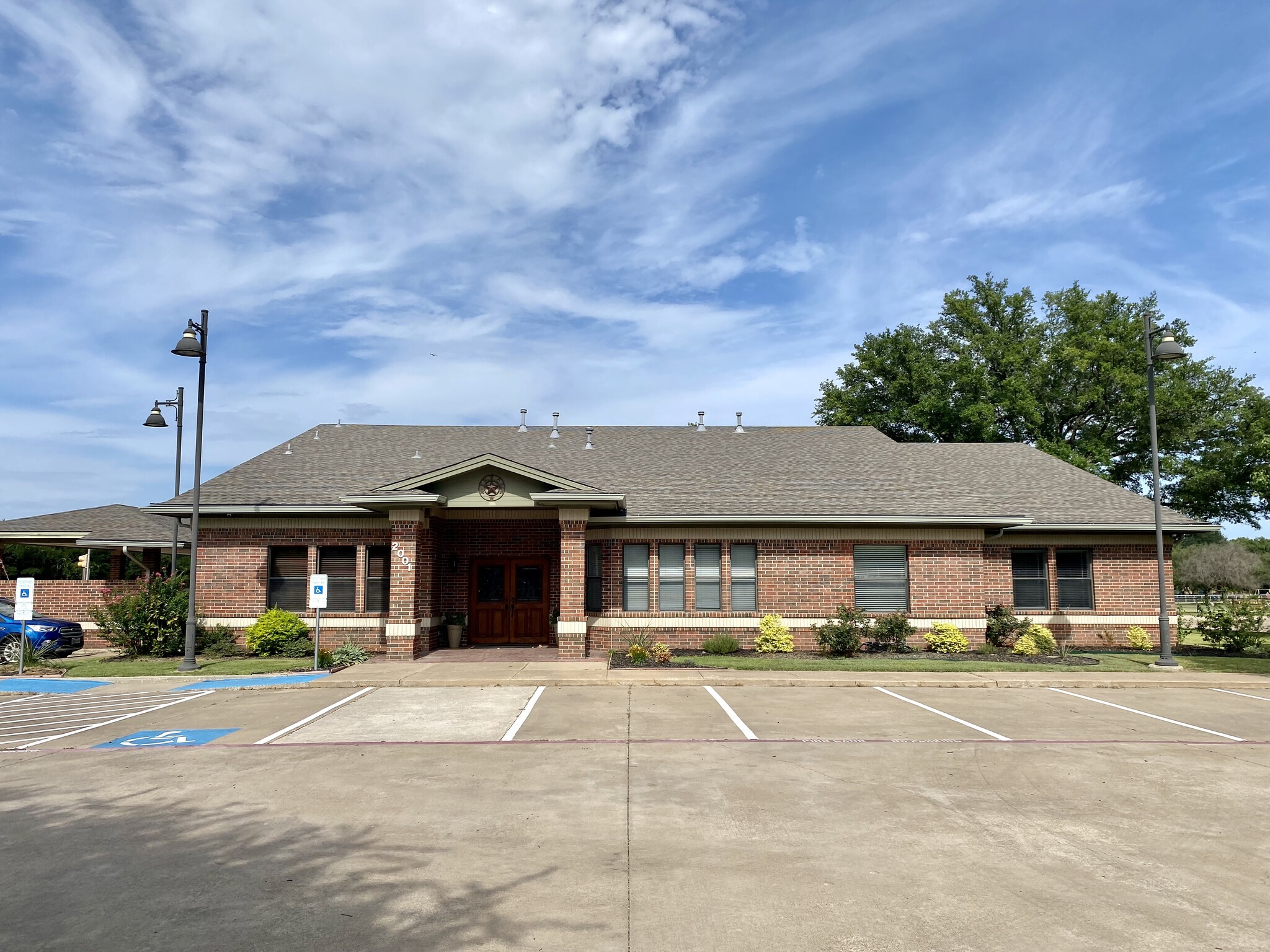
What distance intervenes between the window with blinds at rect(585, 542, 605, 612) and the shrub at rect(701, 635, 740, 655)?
2.74m

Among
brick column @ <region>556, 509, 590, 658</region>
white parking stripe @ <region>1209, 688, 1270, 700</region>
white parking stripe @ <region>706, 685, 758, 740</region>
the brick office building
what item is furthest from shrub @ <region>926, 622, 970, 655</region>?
brick column @ <region>556, 509, 590, 658</region>

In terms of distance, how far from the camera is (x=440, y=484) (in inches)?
782

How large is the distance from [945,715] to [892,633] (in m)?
7.28

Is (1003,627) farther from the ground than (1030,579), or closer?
closer

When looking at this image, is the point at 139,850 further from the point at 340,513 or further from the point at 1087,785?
the point at 340,513

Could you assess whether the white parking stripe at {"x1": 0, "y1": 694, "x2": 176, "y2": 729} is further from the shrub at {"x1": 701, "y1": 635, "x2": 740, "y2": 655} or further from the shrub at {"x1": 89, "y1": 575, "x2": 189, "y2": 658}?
the shrub at {"x1": 701, "y1": 635, "x2": 740, "y2": 655}

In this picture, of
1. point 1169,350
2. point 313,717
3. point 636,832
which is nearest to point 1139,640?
point 1169,350

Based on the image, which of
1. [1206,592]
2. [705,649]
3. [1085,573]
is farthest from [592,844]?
[1206,592]

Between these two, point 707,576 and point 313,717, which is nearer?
point 313,717

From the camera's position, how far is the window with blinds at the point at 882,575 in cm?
2094

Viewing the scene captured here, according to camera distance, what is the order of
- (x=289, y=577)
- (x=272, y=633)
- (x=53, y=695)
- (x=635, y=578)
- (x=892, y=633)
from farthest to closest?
(x=289, y=577) < (x=635, y=578) < (x=892, y=633) < (x=272, y=633) < (x=53, y=695)

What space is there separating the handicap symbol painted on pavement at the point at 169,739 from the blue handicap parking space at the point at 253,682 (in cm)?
431

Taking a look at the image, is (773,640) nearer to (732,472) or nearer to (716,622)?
(716,622)

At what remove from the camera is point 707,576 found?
68.5 ft
